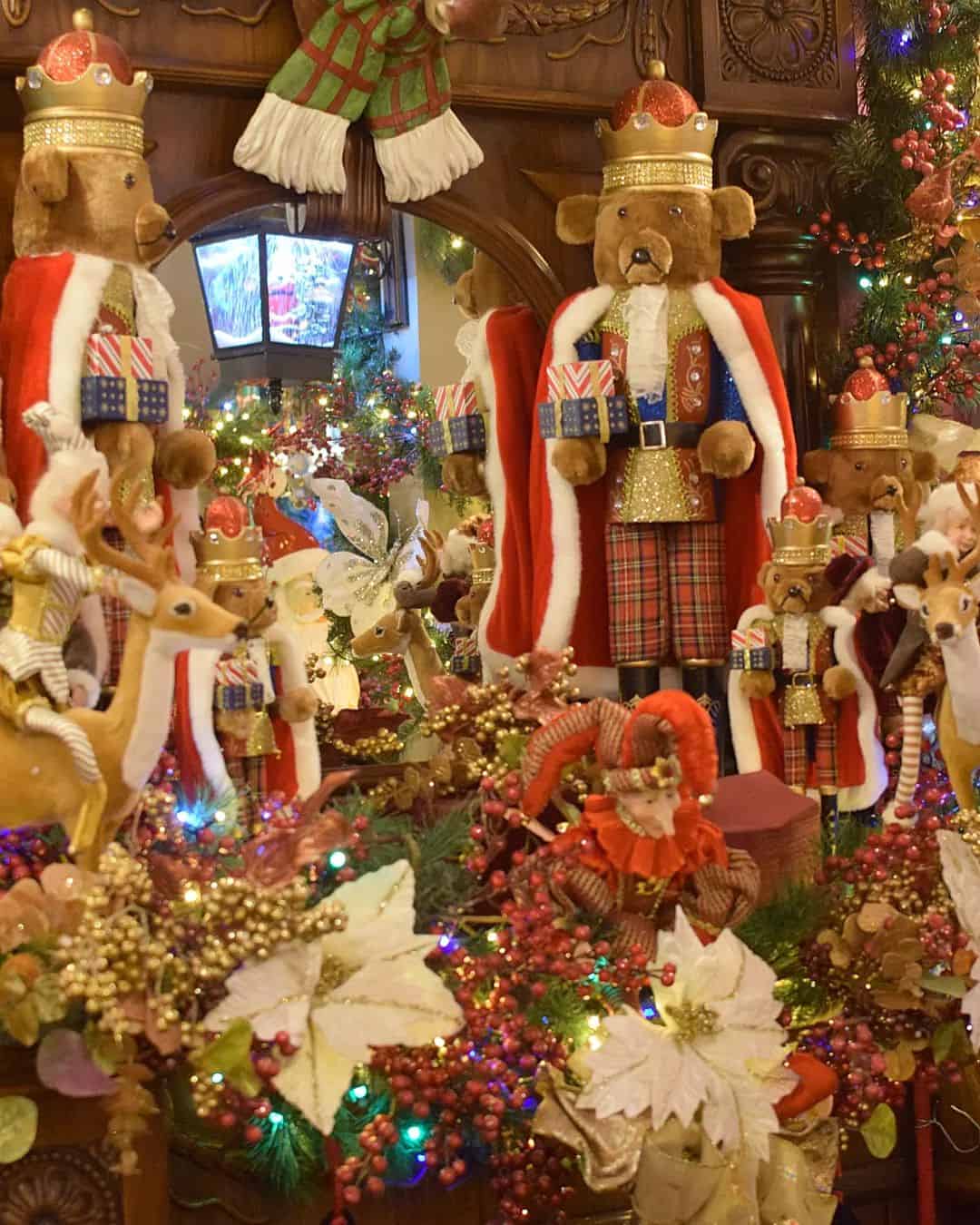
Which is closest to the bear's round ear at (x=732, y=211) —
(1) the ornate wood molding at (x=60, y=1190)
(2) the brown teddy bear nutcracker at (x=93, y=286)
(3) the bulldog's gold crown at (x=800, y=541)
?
(3) the bulldog's gold crown at (x=800, y=541)

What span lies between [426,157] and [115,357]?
0.65 metres

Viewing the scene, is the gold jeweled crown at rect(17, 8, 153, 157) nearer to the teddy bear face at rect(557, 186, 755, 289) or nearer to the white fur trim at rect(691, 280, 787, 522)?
the teddy bear face at rect(557, 186, 755, 289)

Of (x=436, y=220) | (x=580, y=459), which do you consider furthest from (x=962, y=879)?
(x=436, y=220)

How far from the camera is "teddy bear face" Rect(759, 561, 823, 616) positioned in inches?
111

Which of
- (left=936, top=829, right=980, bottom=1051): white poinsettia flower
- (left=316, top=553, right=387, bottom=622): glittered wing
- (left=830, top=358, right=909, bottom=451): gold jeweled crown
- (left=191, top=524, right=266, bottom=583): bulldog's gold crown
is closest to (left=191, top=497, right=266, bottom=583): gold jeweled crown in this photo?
(left=191, top=524, right=266, bottom=583): bulldog's gold crown

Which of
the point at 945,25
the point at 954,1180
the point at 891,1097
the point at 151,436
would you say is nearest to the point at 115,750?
the point at 151,436

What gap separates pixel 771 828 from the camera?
224cm

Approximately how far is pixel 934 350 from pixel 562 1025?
5.93ft

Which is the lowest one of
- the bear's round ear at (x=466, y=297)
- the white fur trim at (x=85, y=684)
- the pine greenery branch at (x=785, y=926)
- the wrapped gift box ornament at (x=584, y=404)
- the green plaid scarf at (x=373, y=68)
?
the pine greenery branch at (x=785, y=926)

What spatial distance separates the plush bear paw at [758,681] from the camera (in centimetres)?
287

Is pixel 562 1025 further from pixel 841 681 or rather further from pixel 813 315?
pixel 813 315

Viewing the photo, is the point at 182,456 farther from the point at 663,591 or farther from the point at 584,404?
the point at 663,591

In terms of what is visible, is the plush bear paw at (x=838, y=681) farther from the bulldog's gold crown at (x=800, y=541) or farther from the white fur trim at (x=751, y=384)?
the white fur trim at (x=751, y=384)

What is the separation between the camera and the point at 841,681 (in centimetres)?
283
